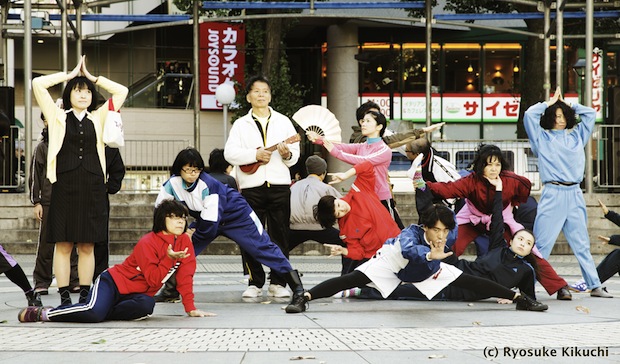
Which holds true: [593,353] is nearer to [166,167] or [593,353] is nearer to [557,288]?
[557,288]

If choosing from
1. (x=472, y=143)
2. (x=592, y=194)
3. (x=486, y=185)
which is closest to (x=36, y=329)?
(x=486, y=185)

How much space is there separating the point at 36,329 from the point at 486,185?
4176 mm

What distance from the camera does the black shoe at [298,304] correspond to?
326 inches

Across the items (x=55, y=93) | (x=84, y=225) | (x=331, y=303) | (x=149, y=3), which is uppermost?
(x=149, y=3)

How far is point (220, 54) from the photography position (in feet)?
113

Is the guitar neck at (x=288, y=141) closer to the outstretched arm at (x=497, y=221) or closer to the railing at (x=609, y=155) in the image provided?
the outstretched arm at (x=497, y=221)

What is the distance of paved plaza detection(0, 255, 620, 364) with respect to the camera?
6.04m

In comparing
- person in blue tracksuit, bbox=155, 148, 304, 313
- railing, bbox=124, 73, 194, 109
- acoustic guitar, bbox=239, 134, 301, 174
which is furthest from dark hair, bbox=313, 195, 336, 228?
railing, bbox=124, 73, 194, 109

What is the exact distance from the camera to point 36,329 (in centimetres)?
731

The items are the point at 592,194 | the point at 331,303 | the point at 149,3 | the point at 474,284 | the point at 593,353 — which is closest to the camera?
the point at 593,353

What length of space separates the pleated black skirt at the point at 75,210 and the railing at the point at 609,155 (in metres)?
12.5

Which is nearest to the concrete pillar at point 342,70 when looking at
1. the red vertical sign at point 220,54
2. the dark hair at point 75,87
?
the red vertical sign at point 220,54

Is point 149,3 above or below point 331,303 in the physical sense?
above

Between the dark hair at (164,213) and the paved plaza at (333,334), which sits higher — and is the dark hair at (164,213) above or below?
above
